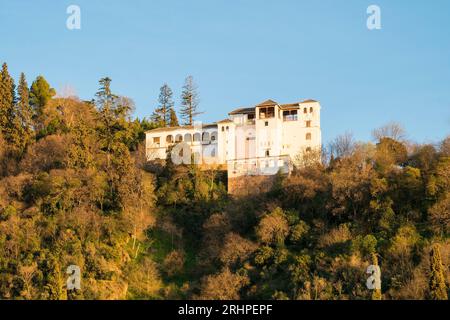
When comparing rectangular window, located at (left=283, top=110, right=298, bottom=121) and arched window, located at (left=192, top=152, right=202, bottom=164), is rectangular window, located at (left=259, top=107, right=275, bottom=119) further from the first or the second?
arched window, located at (left=192, top=152, right=202, bottom=164)

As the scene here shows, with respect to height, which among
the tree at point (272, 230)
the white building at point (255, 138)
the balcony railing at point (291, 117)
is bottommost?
the tree at point (272, 230)

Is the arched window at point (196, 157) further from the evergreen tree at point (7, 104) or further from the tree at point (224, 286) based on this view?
the tree at point (224, 286)

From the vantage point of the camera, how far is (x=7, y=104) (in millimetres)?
56062

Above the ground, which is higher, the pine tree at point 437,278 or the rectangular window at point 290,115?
the rectangular window at point 290,115

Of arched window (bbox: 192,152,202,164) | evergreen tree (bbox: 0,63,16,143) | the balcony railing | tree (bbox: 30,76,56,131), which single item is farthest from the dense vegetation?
tree (bbox: 30,76,56,131)

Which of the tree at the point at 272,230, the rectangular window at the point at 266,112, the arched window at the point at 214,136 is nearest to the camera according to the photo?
the tree at the point at 272,230

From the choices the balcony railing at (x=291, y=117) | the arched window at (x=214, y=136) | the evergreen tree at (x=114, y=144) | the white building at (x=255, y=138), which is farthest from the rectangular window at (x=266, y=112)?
the evergreen tree at (x=114, y=144)

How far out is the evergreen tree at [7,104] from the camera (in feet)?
178

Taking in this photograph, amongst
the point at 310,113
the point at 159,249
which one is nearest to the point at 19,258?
the point at 159,249

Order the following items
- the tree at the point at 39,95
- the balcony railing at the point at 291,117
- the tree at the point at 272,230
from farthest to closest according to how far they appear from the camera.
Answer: the tree at the point at 39,95, the balcony railing at the point at 291,117, the tree at the point at 272,230

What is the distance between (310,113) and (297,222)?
14.3 meters

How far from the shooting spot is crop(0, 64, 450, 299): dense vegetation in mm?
37469

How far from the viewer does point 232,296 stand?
123 feet

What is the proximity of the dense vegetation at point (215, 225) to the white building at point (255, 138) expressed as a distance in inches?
95.0
